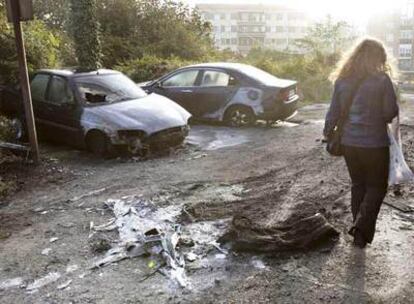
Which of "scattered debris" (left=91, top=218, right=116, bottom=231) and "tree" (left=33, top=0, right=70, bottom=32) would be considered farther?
"tree" (left=33, top=0, right=70, bottom=32)

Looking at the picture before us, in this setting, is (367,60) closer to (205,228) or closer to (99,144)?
(205,228)

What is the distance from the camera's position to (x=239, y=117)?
1152 cm

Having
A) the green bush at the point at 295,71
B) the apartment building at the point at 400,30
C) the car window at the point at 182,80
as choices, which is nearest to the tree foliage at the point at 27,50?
the car window at the point at 182,80

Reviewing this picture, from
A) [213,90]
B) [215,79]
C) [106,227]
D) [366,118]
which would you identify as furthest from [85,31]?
[366,118]

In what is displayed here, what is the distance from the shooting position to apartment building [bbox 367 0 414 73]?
88188 mm

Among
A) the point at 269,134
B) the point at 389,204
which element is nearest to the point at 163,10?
the point at 269,134

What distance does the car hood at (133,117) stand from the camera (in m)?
8.61

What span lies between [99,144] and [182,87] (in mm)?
3659

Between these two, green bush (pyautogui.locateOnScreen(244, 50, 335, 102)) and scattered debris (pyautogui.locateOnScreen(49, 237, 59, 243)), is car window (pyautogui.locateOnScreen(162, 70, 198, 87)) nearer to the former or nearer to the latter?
green bush (pyautogui.locateOnScreen(244, 50, 335, 102))

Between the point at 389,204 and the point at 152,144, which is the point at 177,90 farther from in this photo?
the point at 389,204

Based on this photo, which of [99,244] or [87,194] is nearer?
[99,244]

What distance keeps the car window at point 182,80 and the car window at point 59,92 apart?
327 centimetres

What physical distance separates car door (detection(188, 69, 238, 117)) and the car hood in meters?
2.23

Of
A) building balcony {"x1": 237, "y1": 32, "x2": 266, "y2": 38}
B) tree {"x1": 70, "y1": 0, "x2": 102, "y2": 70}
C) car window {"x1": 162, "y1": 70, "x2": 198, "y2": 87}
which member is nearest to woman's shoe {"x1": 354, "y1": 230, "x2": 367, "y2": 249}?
car window {"x1": 162, "y1": 70, "x2": 198, "y2": 87}
